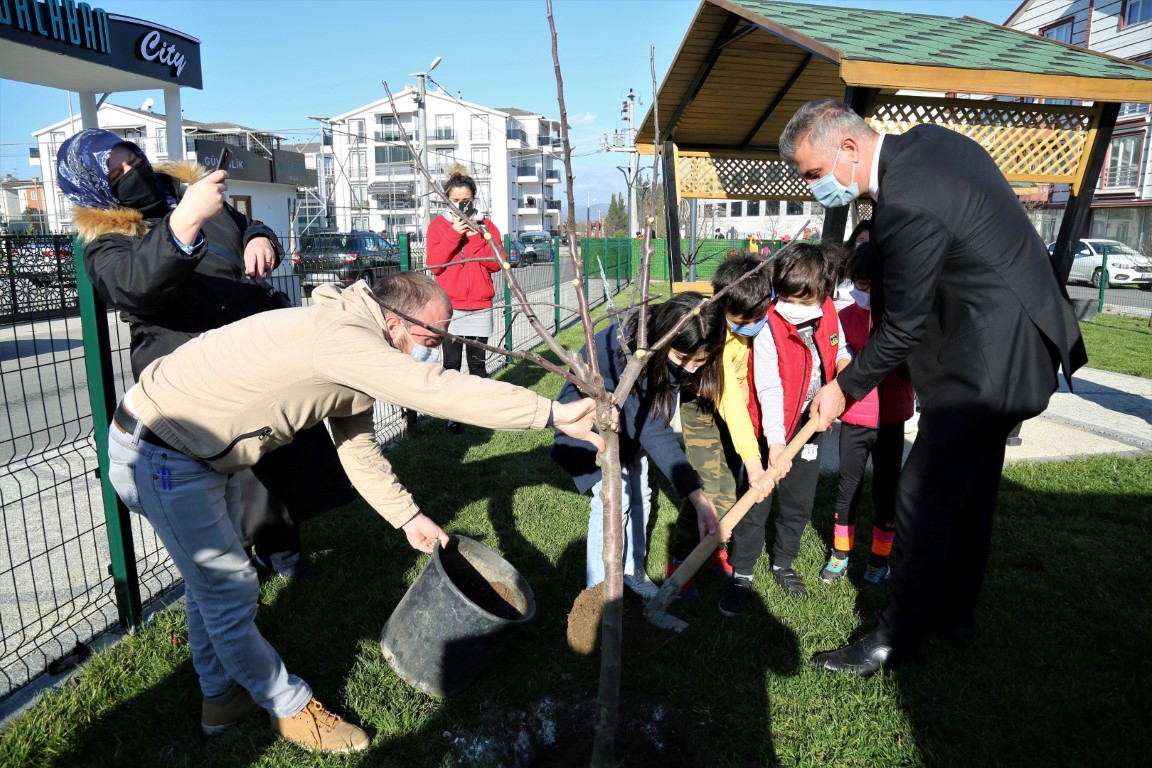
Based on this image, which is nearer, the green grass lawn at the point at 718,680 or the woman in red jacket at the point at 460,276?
the green grass lawn at the point at 718,680

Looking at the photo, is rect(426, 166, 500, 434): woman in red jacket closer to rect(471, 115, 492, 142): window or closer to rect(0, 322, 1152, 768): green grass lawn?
rect(0, 322, 1152, 768): green grass lawn

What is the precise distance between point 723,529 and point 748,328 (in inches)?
35.0

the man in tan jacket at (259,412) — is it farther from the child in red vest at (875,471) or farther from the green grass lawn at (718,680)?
the child in red vest at (875,471)

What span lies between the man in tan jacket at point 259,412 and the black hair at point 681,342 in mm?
732

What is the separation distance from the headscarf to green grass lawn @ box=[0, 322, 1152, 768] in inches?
67.1

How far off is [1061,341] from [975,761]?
4.75 feet

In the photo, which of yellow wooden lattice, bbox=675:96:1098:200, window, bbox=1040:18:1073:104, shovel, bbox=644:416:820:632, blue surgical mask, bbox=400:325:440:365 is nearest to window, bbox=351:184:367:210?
blue surgical mask, bbox=400:325:440:365

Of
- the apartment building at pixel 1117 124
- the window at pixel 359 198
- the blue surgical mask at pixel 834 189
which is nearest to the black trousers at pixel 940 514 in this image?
the blue surgical mask at pixel 834 189

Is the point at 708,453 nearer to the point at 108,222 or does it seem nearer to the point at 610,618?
the point at 610,618

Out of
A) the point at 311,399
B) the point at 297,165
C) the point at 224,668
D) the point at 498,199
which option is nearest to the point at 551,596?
the point at 224,668

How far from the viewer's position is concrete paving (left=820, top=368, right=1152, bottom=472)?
5820mm

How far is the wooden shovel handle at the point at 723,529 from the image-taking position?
2658mm

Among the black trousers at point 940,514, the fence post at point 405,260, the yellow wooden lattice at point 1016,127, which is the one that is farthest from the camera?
the fence post at point 405,260

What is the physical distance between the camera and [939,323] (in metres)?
2.80
